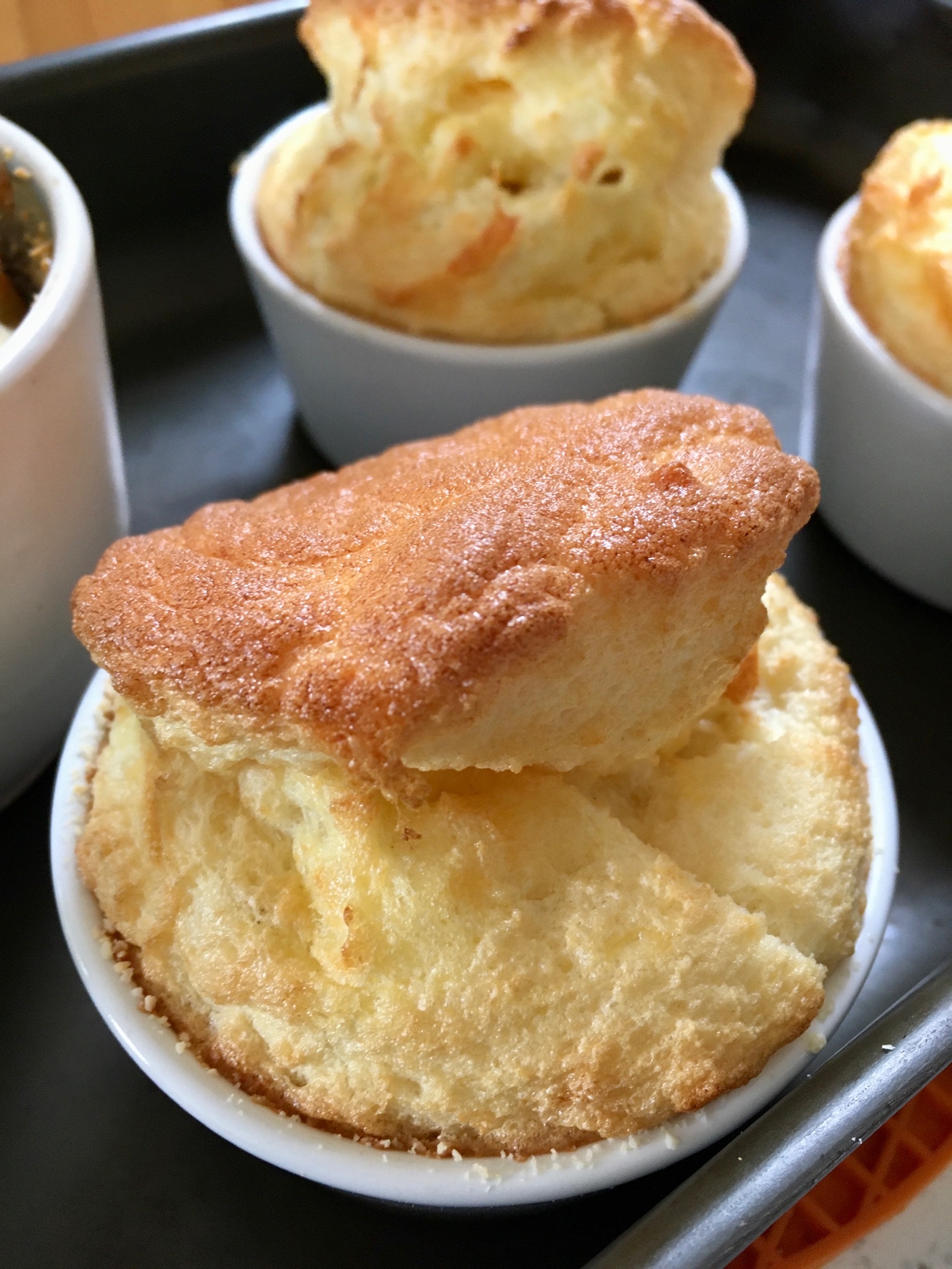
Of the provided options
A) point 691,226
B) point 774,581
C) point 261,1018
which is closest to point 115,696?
point 261,1018

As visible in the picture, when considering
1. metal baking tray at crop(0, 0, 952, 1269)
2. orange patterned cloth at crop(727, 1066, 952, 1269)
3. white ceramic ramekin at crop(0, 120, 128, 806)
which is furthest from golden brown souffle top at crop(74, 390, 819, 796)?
orange patterned cloth at crop(727, 1066, 952, 1269)

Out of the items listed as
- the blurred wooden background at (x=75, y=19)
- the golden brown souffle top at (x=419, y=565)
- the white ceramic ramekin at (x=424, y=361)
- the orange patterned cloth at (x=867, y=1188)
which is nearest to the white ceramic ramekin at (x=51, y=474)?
the golden brown souffle top at (x=419, y=565)

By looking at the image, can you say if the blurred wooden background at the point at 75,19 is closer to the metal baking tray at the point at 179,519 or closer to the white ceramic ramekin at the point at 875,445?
the metal baking tray at the point at 179,519

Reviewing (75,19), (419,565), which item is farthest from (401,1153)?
(75,19)

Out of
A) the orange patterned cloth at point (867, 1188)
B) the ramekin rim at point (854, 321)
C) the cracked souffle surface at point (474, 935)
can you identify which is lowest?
the orange patterned cloth at point (867, 1188)

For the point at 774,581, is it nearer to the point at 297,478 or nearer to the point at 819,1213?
the point at 819,1213

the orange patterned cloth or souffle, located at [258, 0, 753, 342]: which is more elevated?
souffle, located at [258, 0, 753, 342]

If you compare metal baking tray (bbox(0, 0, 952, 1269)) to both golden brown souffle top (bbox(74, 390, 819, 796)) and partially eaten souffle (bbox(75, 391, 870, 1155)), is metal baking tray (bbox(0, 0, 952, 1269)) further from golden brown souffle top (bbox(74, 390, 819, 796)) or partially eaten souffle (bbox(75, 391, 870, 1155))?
golden brown souffle top (bbox(74, 390, 819, 796))
